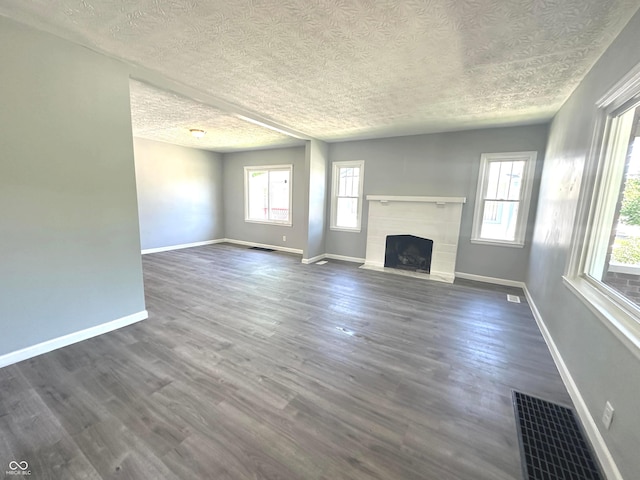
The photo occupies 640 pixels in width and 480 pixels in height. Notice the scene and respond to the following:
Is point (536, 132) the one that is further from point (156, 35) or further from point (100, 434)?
point (100, 434)

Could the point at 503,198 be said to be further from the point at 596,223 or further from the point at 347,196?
the point at 347,196

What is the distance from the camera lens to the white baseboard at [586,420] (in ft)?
4.42

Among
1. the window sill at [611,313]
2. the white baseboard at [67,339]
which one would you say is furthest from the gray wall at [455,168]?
the white baseboard at [67,339]

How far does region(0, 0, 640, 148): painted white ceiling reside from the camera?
171cm

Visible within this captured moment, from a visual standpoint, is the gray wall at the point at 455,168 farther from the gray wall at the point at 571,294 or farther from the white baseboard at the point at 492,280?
the gray wall at the point at 571,294

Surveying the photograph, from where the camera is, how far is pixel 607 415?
1445 millimetres

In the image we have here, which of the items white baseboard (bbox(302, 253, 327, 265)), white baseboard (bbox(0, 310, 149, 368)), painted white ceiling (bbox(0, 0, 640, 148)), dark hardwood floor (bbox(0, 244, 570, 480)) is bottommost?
dark hardwood floor (bbox(0, 244, 570, 480))

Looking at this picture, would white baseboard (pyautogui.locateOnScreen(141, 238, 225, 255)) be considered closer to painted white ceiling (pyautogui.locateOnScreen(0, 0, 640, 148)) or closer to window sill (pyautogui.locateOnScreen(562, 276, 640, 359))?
painted white ceiling (pyautogui.locateOnScreen(0, 0, 640, 148))

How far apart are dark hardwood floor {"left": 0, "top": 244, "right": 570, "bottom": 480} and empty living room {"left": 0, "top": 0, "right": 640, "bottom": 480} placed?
0.05 feet

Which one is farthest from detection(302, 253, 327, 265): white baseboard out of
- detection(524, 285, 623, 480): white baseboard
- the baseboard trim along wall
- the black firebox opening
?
detection(524, 285, 623, 480): white baseboard

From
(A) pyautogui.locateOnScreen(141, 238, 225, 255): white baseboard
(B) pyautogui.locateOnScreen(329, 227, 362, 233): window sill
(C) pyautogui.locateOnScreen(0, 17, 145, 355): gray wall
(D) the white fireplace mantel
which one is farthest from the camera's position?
(A) pyautogui.locateOnScreen(141, 238, 225, 255): white baseboard

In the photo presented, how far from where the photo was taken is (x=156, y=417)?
5.46 feet

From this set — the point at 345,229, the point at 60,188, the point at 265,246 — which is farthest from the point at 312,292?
the point at 265,246

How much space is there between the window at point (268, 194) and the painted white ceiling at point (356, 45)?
3184 millimetres
